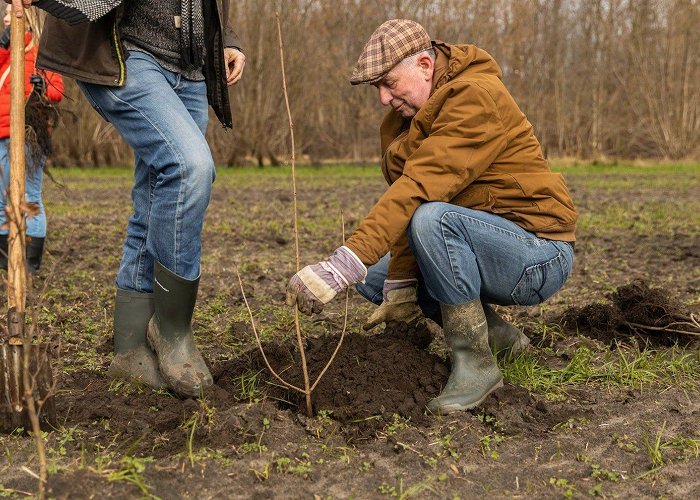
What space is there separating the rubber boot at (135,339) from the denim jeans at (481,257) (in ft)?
3.83

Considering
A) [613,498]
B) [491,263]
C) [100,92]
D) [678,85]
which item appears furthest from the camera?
[678,85]

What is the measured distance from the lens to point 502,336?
12.6 ft

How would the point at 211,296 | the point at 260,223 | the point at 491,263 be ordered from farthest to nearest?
the point at 260,223, the point at 211,296, the point at 491,263

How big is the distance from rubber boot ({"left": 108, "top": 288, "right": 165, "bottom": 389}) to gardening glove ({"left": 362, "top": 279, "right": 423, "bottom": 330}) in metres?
0.99

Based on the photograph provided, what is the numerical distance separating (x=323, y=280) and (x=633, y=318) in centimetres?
208

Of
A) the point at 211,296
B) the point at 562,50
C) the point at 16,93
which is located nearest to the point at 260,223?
the point at 211,296

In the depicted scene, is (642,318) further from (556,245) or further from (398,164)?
(398,164)

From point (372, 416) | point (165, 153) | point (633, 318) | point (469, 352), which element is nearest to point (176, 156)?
point (165, 153)

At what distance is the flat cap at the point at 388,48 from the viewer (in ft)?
10.7

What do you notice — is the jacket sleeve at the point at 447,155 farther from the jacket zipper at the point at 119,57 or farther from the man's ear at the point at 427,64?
the jacket zipper at the point at 119,57

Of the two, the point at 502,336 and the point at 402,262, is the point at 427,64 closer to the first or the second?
the point at 402,262

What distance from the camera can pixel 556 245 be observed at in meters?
3.49

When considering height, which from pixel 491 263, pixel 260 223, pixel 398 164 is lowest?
pixel 260 223

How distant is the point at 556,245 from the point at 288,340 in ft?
4.74
